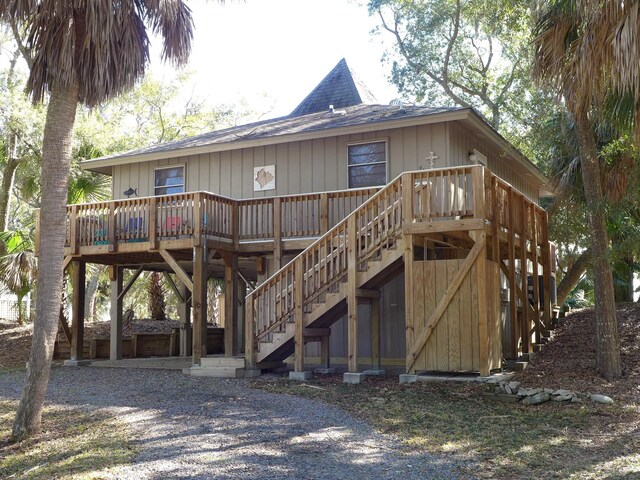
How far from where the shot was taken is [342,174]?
53.3 feet

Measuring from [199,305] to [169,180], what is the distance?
206 inches

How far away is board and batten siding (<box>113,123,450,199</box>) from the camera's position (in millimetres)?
15367

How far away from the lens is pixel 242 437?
817cm

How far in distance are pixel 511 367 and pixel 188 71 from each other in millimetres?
26803

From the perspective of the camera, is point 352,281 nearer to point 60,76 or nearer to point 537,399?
point 537,399

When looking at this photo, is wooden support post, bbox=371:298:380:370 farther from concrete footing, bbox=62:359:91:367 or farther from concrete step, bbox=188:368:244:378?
concrete footing, bbox=62:359:91:367

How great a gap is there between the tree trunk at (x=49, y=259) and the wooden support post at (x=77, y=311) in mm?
8375

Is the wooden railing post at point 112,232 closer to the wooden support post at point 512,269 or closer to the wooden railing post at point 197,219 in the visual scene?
the wooden railing post at point 197,219

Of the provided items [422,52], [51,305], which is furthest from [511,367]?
[422,52]

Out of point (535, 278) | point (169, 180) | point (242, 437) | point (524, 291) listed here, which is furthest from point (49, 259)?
point (535, 278)

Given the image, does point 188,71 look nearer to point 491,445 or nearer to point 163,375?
point 163,375

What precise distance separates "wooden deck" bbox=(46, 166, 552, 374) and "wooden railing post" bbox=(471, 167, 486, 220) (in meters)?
0.02

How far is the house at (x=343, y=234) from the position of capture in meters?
12.2

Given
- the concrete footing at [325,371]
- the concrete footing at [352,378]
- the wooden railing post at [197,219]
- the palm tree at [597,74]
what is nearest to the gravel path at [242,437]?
the concrete footing at [352,378]
